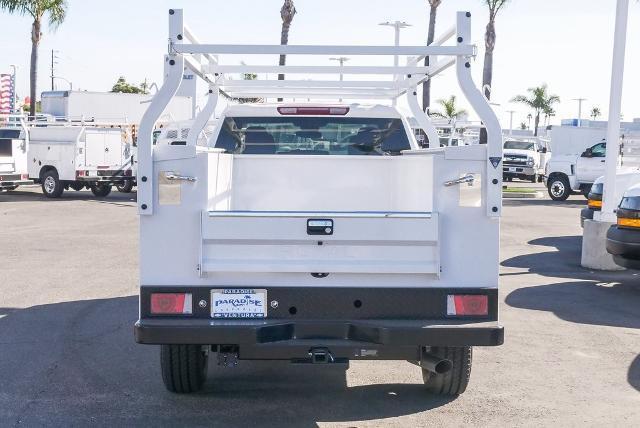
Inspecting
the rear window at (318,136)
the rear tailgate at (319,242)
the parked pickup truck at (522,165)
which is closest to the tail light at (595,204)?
the rear window at (318,136)

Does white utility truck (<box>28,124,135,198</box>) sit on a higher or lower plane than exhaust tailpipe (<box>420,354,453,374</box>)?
higher

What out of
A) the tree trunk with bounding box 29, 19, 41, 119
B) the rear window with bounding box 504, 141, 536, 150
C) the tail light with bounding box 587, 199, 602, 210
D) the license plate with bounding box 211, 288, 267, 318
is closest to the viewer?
the license plate with bounding box 211, 288, 267, 318

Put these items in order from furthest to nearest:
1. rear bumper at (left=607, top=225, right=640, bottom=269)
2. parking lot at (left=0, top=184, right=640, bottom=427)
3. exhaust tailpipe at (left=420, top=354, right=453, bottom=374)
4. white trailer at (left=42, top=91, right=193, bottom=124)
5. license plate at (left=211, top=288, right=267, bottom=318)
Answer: white trailer at (left=42, top=91, right=193, bottom=124) < rear bumper at (left=607, top=225, right=640, bottom=269) < parking lot at (left=0, top=184, right=640, bottom=427) < exhaust tailpipe at (left=420, top=354, right=453, bottom=374) < license plate at (left=211, top=288, right=267, bottom=318)

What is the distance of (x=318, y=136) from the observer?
27.7 ft

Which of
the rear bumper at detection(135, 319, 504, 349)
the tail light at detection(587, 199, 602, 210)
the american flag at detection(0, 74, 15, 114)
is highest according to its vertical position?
the american flag at detection(0, 74, 15, 114)

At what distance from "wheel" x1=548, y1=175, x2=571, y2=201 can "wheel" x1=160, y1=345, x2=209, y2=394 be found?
23633 mm

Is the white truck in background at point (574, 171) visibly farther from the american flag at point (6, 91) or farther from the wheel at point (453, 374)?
the american flag at point (6, 91)

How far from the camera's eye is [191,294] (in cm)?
566

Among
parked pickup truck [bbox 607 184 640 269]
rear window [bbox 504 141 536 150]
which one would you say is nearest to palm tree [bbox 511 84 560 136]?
rear window [bbox 504 141 536 150]

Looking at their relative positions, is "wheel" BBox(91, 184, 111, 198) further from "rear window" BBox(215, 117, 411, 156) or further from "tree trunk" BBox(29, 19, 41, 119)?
"rear window" BBox(215, 117, 411, 156)

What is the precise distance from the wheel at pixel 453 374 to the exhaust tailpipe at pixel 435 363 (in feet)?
0.15

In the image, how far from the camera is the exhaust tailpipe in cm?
604

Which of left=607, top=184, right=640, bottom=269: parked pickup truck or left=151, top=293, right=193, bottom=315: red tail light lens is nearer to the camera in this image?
left=151, top=293, right=193, bottom=315: red tail light lens

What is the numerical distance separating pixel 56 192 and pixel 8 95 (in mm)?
27911
